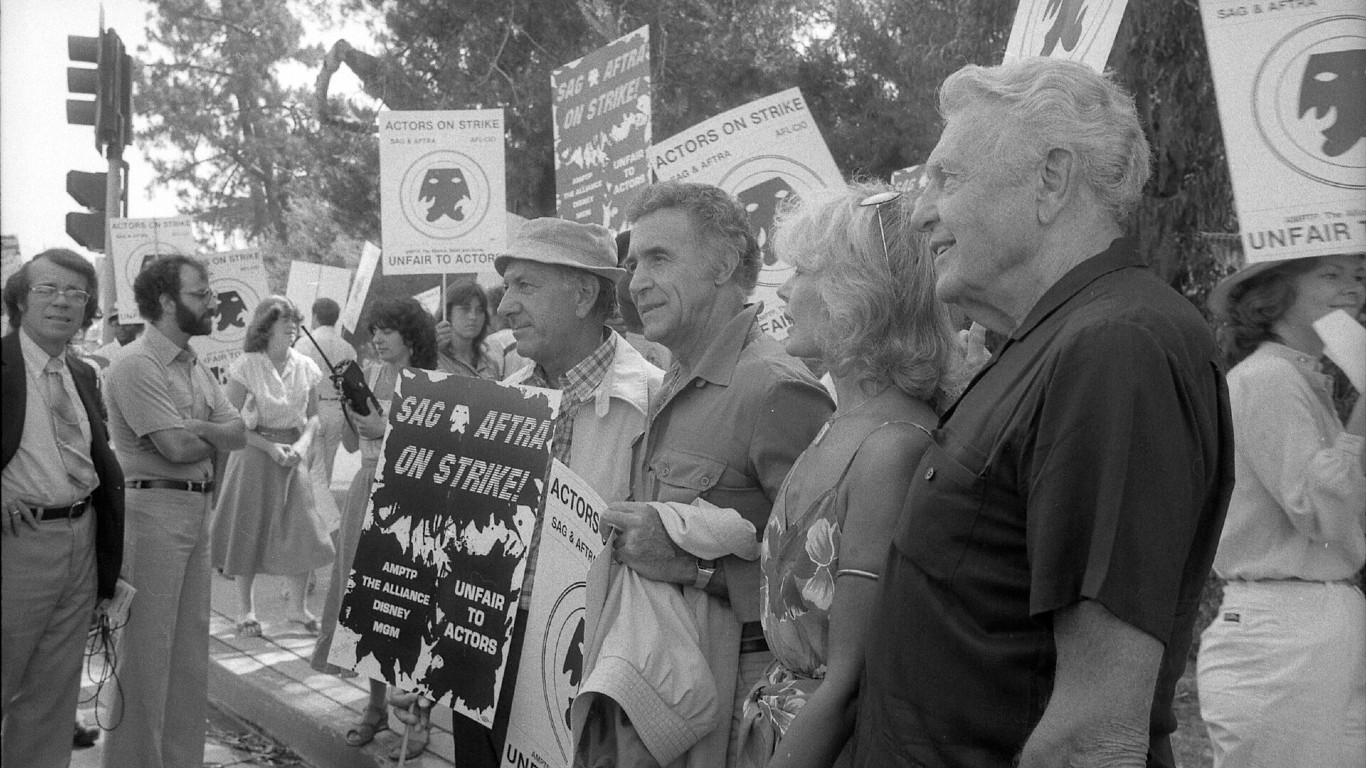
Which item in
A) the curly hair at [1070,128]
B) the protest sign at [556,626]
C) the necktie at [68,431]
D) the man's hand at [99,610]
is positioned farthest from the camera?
the man's hand at [99,610]

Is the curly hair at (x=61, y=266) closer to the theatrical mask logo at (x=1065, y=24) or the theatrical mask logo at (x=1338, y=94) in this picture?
the theatrical mask logo at (x=1065, y=24)

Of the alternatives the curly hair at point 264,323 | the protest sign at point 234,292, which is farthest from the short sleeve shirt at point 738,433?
the protest sign at point 234,292

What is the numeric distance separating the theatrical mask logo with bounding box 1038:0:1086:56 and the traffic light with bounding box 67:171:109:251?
8632 mm

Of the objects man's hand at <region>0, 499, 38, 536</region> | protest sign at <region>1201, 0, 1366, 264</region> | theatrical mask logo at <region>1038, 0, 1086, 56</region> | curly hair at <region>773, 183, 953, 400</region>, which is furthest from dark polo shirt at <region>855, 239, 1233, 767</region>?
man's hand at <region>0, 499, 38, 536</region>

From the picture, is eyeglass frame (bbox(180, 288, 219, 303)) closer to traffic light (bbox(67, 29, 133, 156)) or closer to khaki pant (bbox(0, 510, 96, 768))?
khaki pant (bbox(0, 510, 96, 768))

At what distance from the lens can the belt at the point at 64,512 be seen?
14.2ft

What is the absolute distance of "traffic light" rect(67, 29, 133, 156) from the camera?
9.68 metres

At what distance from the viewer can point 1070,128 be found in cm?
176

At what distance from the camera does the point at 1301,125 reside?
9.49 ft

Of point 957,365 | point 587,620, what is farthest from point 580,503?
point 957,365

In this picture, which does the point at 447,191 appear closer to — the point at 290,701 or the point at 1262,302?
the point at 290,701

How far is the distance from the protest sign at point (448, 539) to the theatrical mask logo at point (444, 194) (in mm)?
3189

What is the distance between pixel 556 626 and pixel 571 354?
2.69 feet

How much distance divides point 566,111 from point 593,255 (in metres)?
3.09
